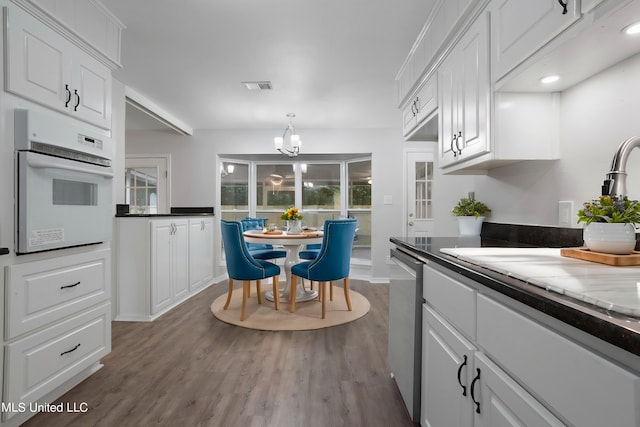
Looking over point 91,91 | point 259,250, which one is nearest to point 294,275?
point 259,250

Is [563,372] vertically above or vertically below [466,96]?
below

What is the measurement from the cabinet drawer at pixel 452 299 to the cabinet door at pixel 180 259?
9.61ft

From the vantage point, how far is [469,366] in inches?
37.2

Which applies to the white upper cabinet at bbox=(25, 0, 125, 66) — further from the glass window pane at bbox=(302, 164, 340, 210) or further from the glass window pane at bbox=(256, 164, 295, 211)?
the glass window pane at bbox=(302, 164, 340, 210)

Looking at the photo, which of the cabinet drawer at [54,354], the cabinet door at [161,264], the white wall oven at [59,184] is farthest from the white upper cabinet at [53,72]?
the cabinet door at [161,264]

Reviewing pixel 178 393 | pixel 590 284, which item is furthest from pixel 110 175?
pixel 590 284

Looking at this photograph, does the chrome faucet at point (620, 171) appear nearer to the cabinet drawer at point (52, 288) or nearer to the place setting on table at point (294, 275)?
the place setting on table at point (294, 275)

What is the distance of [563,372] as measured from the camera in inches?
22.6

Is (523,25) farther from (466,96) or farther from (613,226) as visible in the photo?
(613,226)

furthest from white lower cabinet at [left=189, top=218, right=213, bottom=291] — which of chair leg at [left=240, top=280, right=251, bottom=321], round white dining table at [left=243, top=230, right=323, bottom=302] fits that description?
chair leg at [left=240, top=280, right=251, bottom=321]

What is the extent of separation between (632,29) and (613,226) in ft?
1.91

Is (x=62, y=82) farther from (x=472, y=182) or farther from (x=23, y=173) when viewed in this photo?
(x=472, y=182)

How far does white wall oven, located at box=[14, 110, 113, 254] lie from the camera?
1.49 metres

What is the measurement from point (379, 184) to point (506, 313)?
13.2 ft
